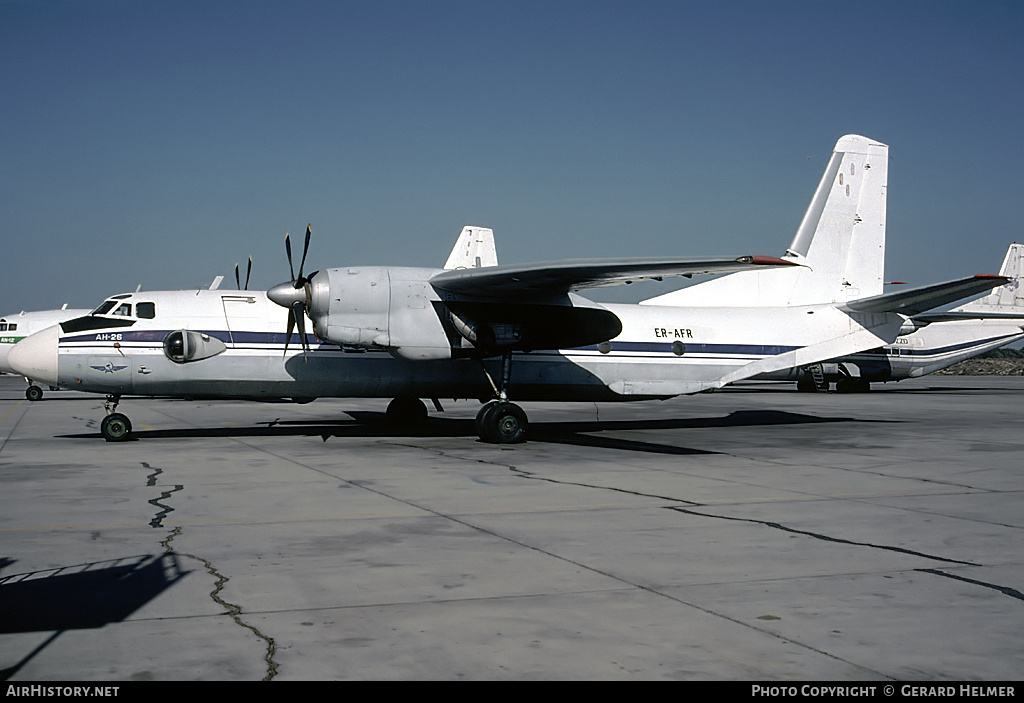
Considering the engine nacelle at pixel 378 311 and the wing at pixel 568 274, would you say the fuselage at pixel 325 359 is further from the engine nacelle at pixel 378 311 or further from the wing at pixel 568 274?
the wing at pixel 568 274

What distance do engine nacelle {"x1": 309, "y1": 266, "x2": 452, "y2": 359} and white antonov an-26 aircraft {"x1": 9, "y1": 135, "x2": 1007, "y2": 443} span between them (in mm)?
29

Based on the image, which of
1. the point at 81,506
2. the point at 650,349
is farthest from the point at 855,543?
the point at 650,349

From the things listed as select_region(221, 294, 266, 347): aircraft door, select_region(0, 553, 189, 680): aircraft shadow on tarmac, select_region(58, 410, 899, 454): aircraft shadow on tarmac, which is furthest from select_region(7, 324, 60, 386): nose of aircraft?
select_region(0, 553, 189, 680): aircraft shadow on tarmac

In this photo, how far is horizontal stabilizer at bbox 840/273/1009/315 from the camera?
19156 millimetres

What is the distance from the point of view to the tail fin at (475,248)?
36.1m

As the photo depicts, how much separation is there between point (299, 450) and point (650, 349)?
366 inches

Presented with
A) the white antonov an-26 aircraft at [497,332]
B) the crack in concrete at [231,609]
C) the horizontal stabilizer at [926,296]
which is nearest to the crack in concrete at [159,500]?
the crack in concrete at [231,609]

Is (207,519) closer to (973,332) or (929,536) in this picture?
(929,536)

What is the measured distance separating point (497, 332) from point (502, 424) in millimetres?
2006

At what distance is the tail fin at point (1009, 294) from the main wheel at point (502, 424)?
34211mm

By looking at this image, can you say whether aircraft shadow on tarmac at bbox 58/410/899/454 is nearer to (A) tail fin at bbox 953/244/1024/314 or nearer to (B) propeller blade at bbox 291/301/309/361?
(B) propeller blade at bbox 291/301/309/361

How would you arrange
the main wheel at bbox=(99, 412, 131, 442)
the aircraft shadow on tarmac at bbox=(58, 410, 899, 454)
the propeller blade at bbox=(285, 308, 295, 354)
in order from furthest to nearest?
the aircraft shadow on tarmac at bbox=(58, 410, 899, 454) → the propeller blade at bbox=(285, 308, 295, 354) → the main wheel at bbox=(99, 412, 131, 442)

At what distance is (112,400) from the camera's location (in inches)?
774

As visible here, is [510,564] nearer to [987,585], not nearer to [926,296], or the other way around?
[987,585]
